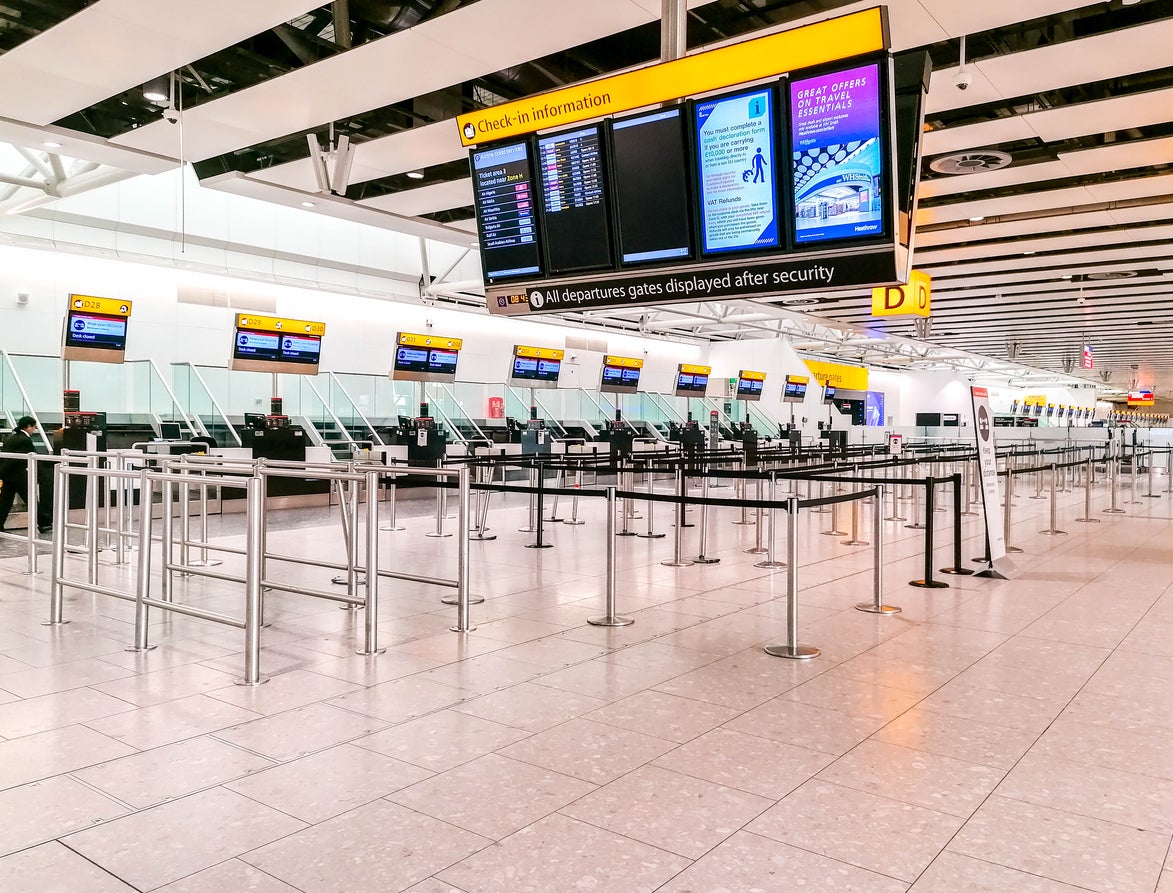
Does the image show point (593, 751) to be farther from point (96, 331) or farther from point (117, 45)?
point (96, 331)

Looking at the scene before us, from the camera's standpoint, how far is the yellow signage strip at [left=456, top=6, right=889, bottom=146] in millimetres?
4047

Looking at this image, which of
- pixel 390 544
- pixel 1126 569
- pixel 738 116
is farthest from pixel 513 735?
pixel 1126 569

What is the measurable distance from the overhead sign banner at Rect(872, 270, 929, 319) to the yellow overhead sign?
64.3ft

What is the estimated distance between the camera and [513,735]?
3629mm

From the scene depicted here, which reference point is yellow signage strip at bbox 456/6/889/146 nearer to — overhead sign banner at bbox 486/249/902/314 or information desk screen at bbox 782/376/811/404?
overhead sign banner at bbox 486/249/902/314

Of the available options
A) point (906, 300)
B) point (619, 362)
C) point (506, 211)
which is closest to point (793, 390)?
point (619, 362)

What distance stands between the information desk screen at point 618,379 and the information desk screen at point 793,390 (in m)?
8.69

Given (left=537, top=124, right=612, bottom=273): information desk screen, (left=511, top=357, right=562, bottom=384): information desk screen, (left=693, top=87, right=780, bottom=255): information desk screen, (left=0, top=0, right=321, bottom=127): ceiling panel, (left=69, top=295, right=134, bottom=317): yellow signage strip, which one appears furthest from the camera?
(left=511, top=357, right=562, bottom=384): information desk screen

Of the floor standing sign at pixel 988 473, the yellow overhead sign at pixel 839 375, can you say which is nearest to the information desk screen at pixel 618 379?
the floor standing sign at pixel 988 473

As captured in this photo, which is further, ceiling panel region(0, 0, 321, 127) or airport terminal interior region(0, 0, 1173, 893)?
ceiling panel region(0, 0, 321, 127)

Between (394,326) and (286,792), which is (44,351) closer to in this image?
(394,326)

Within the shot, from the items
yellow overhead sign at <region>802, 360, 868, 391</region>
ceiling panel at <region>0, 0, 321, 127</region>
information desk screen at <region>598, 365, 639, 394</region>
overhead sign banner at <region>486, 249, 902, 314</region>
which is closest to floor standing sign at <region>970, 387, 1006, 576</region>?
overhead sign banner at <region>486, 249, 902, 314</region>

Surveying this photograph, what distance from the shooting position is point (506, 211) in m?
5.61

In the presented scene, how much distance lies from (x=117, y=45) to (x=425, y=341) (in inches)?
335
